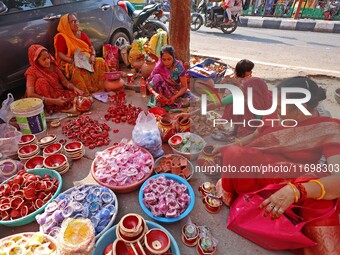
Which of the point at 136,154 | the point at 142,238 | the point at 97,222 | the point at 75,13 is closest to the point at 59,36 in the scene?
the point at 75,13

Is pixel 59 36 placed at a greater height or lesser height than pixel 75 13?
lesser

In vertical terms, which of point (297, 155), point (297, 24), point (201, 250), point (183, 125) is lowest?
point (201, 250)

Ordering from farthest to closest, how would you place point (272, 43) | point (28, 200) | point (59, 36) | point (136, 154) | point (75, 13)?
point (272, 43) → point (75, 13) → point (59, 36) → point (136, 154) → point (28, 200)

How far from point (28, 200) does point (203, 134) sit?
2.00 m

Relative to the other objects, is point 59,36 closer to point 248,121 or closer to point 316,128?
point 248,121

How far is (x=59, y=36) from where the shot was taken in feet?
11.7

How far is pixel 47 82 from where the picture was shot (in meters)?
3.25

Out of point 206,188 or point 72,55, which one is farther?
point 72,55

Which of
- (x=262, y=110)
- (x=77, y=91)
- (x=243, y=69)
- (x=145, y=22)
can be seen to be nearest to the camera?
(x=262, y=110)

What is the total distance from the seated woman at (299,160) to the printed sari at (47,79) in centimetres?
270

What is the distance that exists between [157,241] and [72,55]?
10.9 feet

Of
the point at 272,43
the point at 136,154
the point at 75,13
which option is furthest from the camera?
the point at 272,43

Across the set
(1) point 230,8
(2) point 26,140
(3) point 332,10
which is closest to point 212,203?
(2) point 26,140

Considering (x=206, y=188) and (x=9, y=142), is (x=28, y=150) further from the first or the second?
(x=206, y=188)
